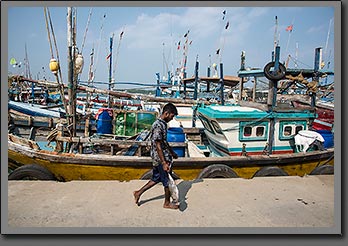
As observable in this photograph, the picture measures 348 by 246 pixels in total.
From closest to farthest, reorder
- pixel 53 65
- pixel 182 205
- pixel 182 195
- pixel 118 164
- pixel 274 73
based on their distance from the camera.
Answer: pixel 182 205, pixel 182 195, pixel 118 164, pixel 53 65, pixel 274 73

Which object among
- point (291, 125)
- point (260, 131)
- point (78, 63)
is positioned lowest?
point (260, 131)

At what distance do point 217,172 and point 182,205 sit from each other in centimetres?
162

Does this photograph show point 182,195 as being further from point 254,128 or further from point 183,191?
point 254,128

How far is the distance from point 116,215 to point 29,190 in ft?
5.82

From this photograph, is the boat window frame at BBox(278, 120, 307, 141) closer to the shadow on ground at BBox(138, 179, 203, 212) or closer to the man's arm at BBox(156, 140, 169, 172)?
the shadow on ground at BBox(138, 179, 203, 212)

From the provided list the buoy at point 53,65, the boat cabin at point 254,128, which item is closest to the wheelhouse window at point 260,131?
the boat cabin at point 254,128

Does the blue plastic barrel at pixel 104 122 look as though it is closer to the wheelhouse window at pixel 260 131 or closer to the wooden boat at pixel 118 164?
the wooden boat at pixel 118 164

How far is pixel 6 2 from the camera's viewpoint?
3.51 m

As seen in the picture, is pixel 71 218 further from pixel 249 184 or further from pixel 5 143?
pixel 249 184

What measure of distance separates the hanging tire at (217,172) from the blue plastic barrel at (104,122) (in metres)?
3.70

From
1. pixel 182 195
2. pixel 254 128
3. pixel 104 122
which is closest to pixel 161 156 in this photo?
pixel 182 195

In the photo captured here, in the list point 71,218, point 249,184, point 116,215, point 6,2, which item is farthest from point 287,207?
point 6,2

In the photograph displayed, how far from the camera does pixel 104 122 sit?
7754mm

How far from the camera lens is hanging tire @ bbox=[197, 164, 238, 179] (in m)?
5.22
